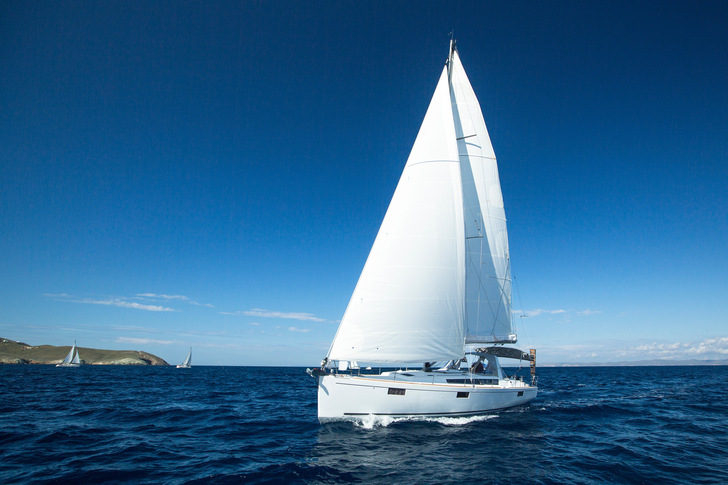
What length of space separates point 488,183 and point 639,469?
15.7 metres

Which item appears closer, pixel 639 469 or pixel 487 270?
pixel 639 469

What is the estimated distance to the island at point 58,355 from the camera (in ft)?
309

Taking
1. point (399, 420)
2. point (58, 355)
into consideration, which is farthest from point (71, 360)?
point (399, 420)

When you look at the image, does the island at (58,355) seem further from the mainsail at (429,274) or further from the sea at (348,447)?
the mainsail at (429,274)

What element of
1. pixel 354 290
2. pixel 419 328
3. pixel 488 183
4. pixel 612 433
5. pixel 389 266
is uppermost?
pixel 488 183

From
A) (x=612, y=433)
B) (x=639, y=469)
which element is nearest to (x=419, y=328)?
(x=639, y=469)

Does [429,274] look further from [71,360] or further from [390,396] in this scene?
[71,360]

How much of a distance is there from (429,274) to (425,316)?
2.05m

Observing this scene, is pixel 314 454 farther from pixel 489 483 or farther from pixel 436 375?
pixel 436 375

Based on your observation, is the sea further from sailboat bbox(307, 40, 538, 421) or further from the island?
the island

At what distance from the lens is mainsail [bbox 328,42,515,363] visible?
15469 millimetres

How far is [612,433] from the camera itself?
15320 mm

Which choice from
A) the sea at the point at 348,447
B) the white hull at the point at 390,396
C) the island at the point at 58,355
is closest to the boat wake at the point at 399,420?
the sea at the point at 348,447

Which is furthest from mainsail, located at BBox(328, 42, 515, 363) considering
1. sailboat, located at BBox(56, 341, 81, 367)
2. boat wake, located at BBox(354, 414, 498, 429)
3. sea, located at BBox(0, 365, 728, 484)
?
sailboat, located at BBox(56, 341, 81, 367)
